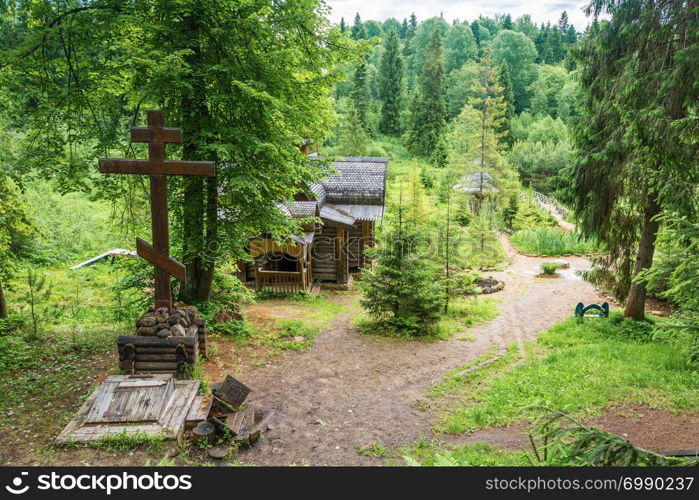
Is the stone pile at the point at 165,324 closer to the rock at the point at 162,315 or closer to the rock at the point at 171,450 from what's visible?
the rock at the point at 162,315

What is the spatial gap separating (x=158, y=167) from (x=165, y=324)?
2.98 m

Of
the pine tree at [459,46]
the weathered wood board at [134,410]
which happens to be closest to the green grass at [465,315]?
the weathered wood board at [134,410]

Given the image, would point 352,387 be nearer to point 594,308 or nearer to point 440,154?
point 594,308

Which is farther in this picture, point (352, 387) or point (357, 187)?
point (357, 187)

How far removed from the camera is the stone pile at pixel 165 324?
8727 millimetres

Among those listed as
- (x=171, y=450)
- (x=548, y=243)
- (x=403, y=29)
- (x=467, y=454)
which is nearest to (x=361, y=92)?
(x=548, y=243)

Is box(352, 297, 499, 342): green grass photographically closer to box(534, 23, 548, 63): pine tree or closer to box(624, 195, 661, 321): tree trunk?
box(624, 195, 661, 321): tree trunk

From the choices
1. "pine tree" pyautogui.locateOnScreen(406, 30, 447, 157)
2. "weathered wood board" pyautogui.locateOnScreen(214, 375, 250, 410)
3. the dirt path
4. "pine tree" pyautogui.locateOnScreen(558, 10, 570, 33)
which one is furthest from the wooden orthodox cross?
"pine tree" pyautogui.locateOnScreen(558, 10, 570, 33)

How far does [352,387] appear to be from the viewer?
10250mm

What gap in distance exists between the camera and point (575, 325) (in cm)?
1527

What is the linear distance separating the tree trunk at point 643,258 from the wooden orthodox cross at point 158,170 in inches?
505

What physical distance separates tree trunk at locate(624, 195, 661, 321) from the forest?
6 centimetres
